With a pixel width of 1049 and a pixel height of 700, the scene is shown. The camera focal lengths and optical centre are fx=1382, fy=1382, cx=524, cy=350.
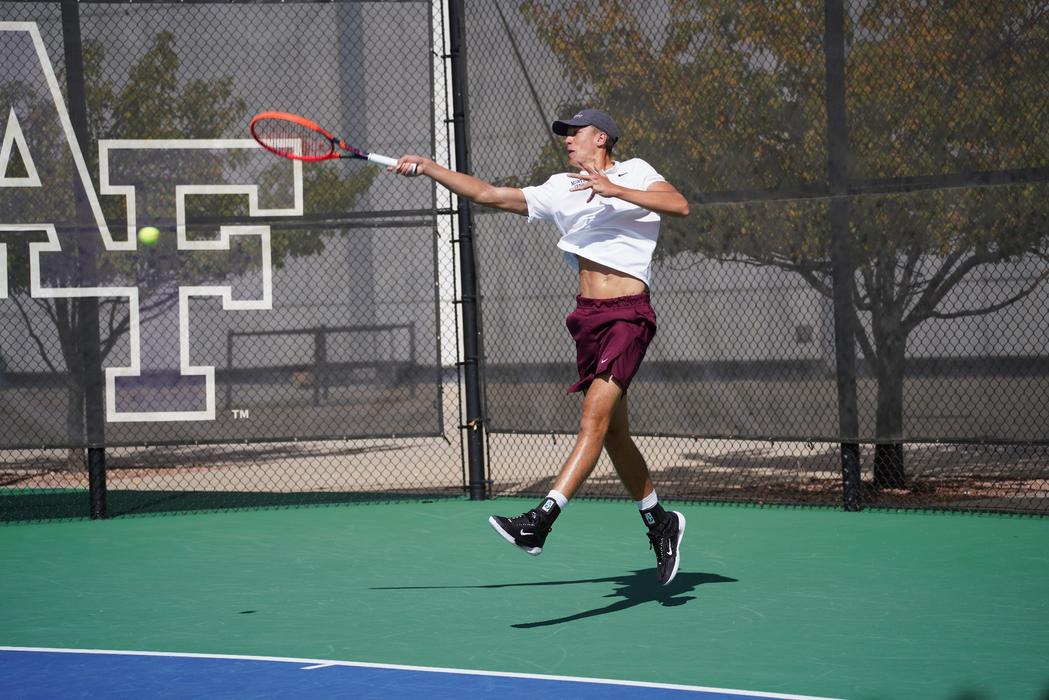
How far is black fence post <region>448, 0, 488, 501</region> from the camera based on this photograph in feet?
29.8

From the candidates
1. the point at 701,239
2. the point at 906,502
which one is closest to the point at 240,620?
the point at 701,239

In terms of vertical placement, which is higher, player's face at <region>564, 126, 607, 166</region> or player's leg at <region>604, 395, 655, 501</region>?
player's face at <region>564, 126, 607, 166</region>

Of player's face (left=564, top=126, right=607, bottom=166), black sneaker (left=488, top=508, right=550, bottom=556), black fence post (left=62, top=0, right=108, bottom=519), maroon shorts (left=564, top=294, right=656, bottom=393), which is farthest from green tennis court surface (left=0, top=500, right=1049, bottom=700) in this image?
player's face (left=564, top=126, right=607, bottom=166)

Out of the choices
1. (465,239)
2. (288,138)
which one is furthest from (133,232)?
(465,239)

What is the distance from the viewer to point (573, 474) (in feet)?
17.9

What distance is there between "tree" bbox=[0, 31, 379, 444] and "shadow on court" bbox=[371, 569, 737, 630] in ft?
10.6

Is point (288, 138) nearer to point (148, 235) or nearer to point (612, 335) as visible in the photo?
point (148, 235)

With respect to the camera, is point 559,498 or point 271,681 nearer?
point 271,681

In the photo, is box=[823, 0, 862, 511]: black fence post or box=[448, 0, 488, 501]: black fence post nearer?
box=[823, 0, 862, 511]: black fence post

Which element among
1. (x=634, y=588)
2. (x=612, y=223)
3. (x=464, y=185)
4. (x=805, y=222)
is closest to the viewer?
(x=464, y=185)

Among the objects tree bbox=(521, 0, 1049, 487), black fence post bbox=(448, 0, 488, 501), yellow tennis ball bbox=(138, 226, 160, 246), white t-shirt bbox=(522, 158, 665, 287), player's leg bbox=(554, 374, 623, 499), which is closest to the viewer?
player's leg bbox=(554, 374, 623, 499)

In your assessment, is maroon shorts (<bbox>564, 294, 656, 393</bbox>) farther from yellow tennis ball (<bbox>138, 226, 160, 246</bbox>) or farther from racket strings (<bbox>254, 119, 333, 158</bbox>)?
yellow tennis ball (<bbox>138, 226, 160, 246</bbox>)

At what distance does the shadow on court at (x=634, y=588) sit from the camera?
5.59 metres

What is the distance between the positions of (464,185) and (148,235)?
11.9 feet
